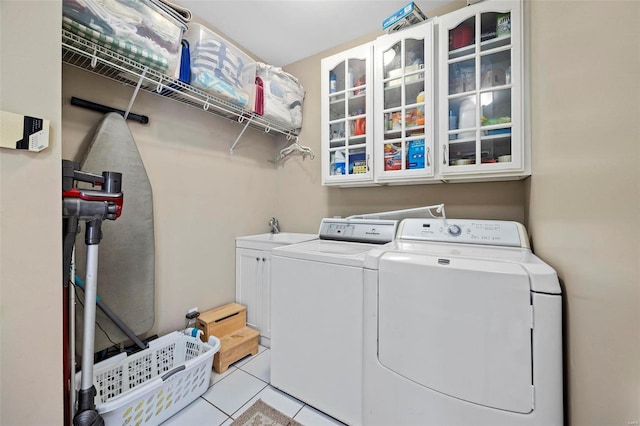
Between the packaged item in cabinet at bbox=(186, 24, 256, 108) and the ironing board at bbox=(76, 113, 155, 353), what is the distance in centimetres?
58

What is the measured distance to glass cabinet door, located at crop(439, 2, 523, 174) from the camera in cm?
142

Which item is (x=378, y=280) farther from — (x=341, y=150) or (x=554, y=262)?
(x=341, y=150)

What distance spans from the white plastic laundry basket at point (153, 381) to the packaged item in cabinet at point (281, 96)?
1923mm

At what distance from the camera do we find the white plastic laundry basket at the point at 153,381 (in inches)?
45.3

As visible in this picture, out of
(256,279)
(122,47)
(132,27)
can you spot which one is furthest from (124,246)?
(132,27)

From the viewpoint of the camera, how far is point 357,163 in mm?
2010

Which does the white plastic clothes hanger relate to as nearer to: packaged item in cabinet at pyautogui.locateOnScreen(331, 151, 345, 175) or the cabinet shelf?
packaged item in cabinet at pyautogui.locateOnScreen(331, 151, 345, 175)

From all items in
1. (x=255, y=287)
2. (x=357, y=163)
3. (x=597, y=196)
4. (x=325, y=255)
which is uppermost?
(x=357, y=163)

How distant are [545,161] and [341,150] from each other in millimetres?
1324

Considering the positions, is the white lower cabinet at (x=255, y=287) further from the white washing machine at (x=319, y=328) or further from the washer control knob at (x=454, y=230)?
the washer control knob at (x=454, y=230)

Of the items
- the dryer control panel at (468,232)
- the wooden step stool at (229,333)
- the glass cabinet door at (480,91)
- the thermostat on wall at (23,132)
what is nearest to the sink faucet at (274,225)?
the wooden step stool at (229,333)

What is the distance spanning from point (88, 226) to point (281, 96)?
186cm

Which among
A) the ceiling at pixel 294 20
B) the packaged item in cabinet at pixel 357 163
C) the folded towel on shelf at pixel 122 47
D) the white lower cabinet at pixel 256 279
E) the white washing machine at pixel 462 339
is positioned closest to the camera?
the white washing machine at pixel 462 339

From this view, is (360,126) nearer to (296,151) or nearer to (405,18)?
(405,18)
